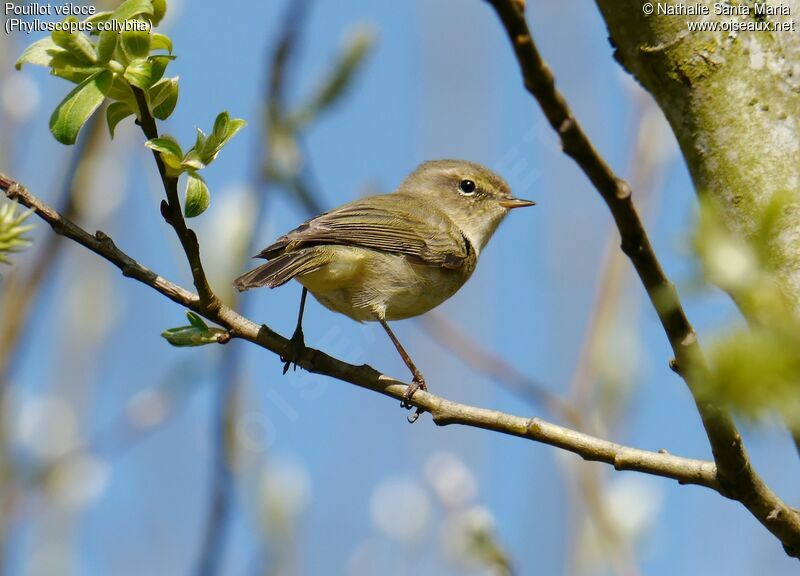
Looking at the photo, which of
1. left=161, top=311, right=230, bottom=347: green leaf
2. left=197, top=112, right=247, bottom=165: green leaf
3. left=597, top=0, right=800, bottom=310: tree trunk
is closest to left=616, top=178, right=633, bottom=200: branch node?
left=597, top=0, right=800, bottom=310: tree trunk

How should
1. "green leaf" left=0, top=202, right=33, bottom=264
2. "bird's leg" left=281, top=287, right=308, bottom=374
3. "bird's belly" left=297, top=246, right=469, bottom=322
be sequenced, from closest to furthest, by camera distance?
"green leaf" left=0, top=202, right=33, bottom=264 → "bird's leg" left=281, top=287, right=308, bottom=374 → "bird's belly" left=297, top=246, right=469, bottom=322

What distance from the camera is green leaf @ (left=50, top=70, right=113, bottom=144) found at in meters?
1.53

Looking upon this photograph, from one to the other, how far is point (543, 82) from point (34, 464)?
3241 mm

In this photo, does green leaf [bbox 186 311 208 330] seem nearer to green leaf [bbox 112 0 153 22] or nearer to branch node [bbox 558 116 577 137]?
green leaf [bbox 112 0 153 22]

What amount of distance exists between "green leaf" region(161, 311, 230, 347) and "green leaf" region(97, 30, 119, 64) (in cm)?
71

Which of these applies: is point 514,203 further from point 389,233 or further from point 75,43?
point 75,43

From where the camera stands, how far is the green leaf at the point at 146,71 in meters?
1.55

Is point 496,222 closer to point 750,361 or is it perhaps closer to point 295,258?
A: point 295,258

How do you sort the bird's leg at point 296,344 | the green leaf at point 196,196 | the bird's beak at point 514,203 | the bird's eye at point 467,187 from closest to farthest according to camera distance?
1. the green leaf at point 196,196
2. the bird's leg at point 296,344
3. the bird's beak at point 514,203
4. the bird's eye at point 467,187

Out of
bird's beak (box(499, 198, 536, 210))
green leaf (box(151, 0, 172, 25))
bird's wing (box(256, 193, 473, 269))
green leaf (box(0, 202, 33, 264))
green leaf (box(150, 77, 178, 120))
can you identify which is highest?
bird's beak (box(499, 198, 536, 210))

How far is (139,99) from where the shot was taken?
5.35 ft

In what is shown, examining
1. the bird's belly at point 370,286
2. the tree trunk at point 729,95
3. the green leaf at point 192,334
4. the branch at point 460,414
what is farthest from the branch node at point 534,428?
the bird's belly at point 370,286

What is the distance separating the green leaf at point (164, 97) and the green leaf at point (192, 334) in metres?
0.55

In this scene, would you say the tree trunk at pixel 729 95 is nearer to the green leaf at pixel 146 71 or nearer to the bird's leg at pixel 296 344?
the green leaf at pixel 146 71
